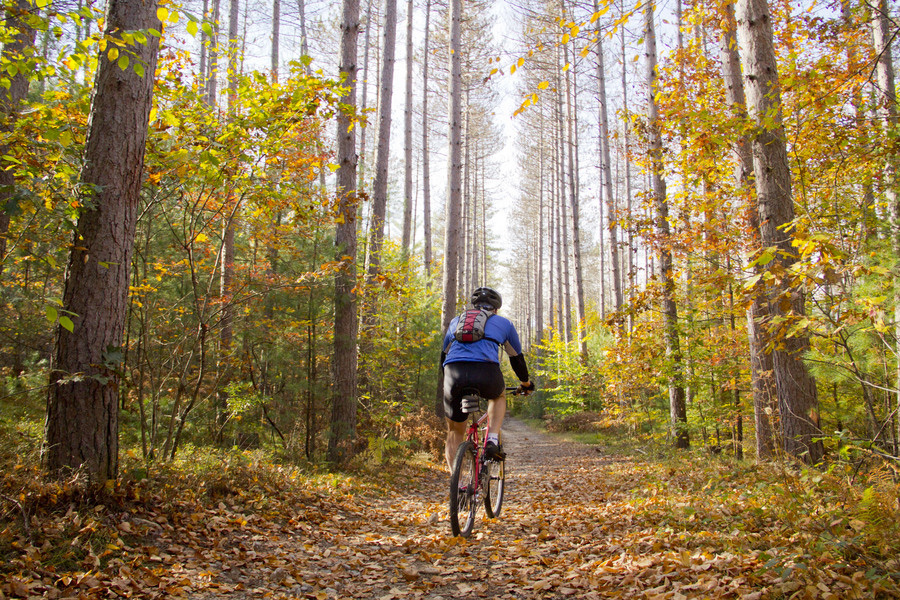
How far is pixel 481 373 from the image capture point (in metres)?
4.41

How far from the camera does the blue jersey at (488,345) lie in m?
4.46

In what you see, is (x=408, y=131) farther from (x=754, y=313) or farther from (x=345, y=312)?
(x=754, y=313)

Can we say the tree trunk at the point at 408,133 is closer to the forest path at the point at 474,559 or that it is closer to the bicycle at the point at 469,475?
the forest path at the point at 474,559

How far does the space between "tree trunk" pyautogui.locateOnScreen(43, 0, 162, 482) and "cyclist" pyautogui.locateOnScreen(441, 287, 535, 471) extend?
8.75ft

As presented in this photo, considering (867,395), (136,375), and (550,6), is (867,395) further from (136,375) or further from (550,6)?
(550,6)

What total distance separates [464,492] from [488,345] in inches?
50.3

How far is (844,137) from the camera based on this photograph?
16.0 ft

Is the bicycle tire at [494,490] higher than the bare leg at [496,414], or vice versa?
the bare leg at [496,414]

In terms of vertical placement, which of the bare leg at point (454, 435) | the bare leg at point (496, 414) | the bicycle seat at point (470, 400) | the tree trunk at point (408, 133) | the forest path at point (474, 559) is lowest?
the forest path at point (474, 559)

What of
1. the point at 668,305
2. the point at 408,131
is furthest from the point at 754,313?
the point at 408,131

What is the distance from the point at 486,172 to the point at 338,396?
98.0 ft

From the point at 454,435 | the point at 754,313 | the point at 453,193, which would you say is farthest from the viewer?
the point at 453,193

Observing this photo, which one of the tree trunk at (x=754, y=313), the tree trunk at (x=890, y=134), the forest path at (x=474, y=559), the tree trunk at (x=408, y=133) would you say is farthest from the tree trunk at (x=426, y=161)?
the forest path at (x=474, y=559)

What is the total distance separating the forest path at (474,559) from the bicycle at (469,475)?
21 cm
